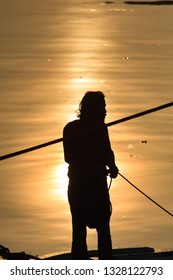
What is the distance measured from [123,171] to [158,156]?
117cm

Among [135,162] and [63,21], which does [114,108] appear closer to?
[135,162]

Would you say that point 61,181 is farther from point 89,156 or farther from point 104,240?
point 89,156

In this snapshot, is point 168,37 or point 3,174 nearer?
point 3,174

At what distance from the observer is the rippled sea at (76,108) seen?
21344 millimetres

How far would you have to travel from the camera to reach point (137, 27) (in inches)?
1869

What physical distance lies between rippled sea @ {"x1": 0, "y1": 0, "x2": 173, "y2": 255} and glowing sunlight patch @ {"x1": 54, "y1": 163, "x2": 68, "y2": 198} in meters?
0.01

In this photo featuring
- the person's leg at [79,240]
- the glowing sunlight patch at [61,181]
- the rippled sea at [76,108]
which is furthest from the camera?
the glowing sunlight patch at [61,181]

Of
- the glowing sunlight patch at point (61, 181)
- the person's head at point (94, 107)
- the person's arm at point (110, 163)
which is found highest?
the person's head at point (94, 107)

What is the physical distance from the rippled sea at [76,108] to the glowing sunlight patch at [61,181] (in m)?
0.01

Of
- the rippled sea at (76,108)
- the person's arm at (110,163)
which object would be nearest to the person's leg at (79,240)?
the person's arm at (110,163)

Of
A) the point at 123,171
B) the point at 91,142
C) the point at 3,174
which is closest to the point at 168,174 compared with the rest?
the point at 123,171

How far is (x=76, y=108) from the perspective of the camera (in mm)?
30375

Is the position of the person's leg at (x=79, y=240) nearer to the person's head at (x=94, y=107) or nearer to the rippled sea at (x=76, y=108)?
the person's head at (x=94, y=107)

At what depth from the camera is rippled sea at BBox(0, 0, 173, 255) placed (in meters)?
21.3
